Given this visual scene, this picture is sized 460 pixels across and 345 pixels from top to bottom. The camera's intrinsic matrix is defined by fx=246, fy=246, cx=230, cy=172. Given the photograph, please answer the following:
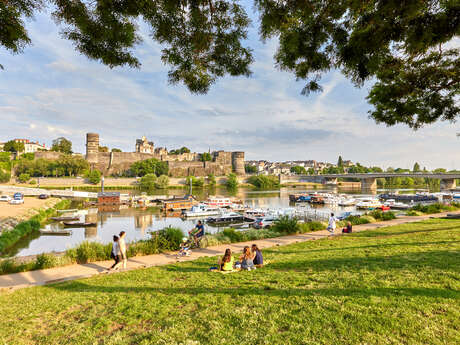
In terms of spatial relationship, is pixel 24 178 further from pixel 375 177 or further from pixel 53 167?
pixel 375 177

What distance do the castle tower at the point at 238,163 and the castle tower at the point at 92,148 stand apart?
56881 millimetres

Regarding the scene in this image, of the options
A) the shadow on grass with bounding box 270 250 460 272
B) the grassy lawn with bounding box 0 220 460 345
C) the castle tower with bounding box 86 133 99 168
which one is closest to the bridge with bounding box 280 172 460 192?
the castle tower with bounding box 86 133 99 168

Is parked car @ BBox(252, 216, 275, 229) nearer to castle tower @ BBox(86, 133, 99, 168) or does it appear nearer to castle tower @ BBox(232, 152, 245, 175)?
castle tower @ BBox(232, 152, 245, 175)

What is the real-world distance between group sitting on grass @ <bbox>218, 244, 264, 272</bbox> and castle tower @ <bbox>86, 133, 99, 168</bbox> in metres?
102

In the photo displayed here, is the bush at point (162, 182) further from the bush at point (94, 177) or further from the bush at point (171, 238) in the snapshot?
the bush at point (171, 238)

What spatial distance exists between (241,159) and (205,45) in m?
110

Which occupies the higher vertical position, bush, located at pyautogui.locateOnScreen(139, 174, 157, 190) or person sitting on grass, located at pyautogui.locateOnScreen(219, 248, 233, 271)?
bush, located at pyautogui.locateOnScreen(139, 174, 157, 190)

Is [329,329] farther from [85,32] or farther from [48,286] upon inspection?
[48,286]

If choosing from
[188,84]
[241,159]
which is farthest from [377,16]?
[241,159]

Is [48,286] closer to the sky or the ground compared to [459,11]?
closer to the ground

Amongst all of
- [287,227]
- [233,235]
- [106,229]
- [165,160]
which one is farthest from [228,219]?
[165,160]

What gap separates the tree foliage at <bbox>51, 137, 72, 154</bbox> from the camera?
4301 inches

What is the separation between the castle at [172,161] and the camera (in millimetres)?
96500

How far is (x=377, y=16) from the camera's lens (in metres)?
4.54
